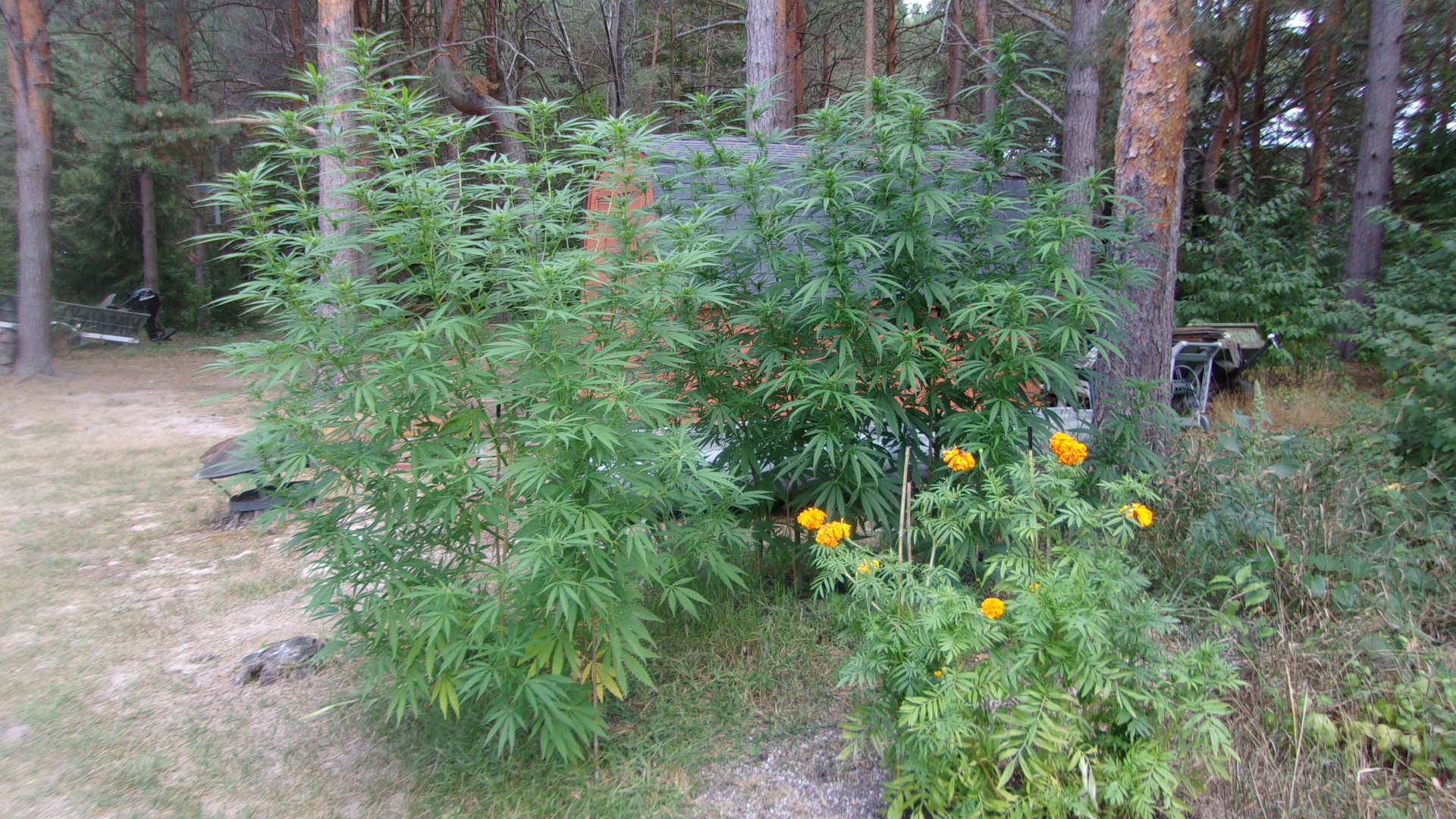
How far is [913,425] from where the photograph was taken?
4.05 m

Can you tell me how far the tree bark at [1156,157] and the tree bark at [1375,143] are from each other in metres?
8.52

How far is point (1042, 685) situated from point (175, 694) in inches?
160

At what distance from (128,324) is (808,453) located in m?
21.4

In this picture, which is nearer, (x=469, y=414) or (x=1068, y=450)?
→ (x=1068, y=450)

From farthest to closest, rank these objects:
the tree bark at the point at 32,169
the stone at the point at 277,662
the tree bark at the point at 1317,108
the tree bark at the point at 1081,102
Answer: the tree bark at the point at 1317,108 < the tree bark at the point at 32,169 < the tree bark at the point at 1081,102 < the stone at the point at 277,662

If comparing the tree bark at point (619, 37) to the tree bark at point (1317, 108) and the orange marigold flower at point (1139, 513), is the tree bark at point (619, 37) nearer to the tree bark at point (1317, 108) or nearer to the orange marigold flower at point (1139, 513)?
the tree bark at point (1317, 108)

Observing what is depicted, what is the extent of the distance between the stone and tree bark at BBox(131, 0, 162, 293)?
16896 mm

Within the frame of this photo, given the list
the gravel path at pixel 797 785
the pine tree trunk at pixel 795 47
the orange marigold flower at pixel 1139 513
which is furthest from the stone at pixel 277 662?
the pine tree trunk at pixel 795 47

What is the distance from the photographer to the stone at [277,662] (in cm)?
429

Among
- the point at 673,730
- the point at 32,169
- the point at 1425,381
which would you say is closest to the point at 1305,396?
the point at 1425,381

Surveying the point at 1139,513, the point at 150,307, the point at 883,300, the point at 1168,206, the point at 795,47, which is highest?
the point at 795,47

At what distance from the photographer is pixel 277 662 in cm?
433

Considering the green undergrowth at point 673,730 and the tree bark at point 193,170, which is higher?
→ the tree bark at point 193,170

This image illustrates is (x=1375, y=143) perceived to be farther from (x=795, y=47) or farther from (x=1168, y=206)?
(x=795, y=47)
